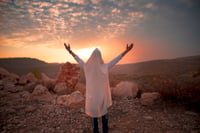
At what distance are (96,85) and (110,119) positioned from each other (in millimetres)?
2391

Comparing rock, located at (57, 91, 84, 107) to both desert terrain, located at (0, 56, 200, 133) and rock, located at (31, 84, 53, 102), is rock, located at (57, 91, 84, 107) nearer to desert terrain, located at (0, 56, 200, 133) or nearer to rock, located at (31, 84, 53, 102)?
desert terrain, located at (0, 56, 200, 133)

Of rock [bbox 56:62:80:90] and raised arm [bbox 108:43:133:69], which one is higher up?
raised arm [bbox 108:43:133:69]

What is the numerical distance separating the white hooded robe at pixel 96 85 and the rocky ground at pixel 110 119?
1343 mm

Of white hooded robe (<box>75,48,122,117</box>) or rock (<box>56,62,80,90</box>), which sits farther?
rock (<box>56,62,80,90</box>)

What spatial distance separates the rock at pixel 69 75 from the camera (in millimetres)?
10715

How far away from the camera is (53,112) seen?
5.85 m

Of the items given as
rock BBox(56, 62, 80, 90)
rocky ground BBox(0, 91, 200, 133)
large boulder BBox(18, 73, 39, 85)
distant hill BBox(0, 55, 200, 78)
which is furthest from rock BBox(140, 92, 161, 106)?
distant hill BBox(0, 55, 200, 78)

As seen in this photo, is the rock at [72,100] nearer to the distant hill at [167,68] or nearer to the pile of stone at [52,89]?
the pile of stone at [52,89]

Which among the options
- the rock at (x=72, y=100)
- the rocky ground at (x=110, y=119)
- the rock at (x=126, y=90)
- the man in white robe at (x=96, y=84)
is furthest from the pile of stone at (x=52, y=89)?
the man in white robe at (x=96, y=84)

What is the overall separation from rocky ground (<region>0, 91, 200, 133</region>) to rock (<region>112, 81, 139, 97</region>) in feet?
2.04

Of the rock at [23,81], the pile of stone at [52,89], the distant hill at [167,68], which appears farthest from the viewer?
the distant hill at [167,68]

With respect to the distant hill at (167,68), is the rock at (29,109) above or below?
below

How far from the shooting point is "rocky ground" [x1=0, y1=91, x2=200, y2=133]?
4465mm

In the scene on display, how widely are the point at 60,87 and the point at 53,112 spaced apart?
12.0 feet
